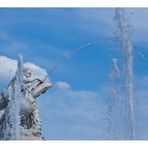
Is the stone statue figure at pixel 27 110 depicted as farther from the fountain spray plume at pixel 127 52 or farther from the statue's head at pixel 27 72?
the fountain spray plume at pixel 127 52

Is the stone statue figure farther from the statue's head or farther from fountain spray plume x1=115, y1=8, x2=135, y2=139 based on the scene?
fountain spray plume x1=115, y1=8, x2=135, y2=139

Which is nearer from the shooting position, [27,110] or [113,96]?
[27,110]

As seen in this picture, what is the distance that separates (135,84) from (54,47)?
35.9 inches

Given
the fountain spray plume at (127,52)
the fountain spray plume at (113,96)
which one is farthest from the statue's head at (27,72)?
the fountain spray plume at (127,52)

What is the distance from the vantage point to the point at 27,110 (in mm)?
5672

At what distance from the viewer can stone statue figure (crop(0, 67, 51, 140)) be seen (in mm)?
5664

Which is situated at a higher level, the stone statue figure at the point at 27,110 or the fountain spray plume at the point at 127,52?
the fountain spray plume at the point at 127,52

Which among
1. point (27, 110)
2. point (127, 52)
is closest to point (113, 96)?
point (127, 52)

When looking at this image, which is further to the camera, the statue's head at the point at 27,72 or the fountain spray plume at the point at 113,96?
the fountain spray plume at the point at 113,96

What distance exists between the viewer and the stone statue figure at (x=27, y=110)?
18.6 feet

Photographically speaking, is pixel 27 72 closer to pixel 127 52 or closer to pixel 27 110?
pixel 27 110

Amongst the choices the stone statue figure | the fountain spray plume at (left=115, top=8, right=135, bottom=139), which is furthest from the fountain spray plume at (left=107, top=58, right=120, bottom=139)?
the stone statue figure
